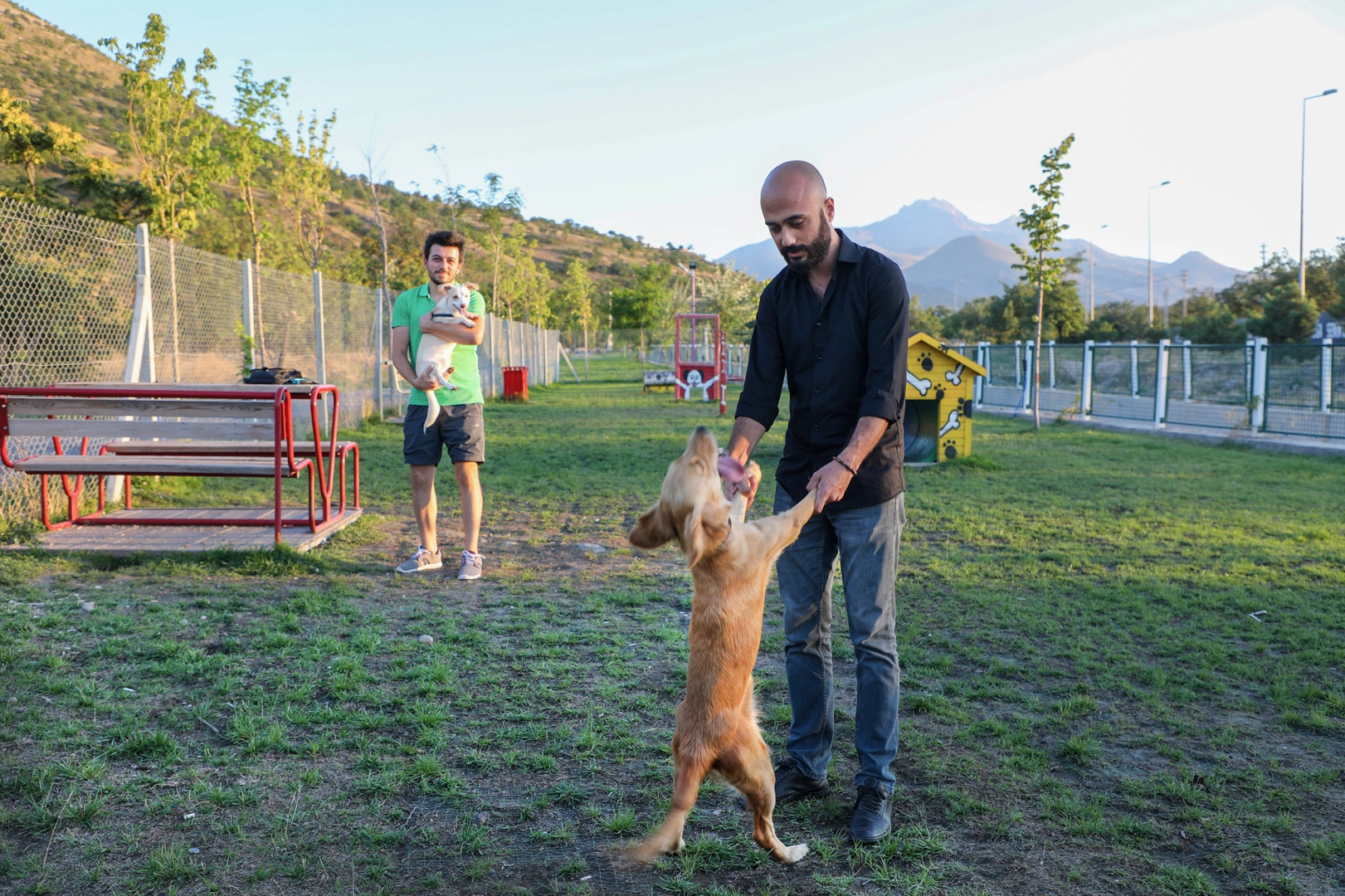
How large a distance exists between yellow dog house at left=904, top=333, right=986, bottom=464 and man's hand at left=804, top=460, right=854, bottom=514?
952 cm

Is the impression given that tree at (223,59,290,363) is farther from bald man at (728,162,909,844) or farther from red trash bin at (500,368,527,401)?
bald man at (728,162,909,844)

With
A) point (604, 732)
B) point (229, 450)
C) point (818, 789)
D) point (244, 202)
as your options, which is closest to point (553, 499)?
point (229, 450)

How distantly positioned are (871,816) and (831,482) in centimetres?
123

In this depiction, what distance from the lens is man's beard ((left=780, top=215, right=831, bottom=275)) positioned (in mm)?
3021

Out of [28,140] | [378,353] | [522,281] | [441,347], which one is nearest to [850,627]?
[441,347]

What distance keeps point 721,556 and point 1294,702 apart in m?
3.27

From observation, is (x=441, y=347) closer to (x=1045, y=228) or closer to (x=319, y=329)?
(x=319, y=329)

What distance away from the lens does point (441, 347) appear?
19.9ft

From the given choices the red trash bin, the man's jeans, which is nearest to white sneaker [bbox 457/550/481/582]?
the man's jeans

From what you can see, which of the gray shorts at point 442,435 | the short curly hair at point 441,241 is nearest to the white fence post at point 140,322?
the gray shorts at point 442,435

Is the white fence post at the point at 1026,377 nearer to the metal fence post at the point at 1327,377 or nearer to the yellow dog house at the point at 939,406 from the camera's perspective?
the metal fence post at the point at 1327,377

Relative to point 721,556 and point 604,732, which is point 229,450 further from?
point 721,556

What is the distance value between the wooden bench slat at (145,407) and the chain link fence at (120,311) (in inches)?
35.9

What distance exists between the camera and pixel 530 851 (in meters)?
2.90
